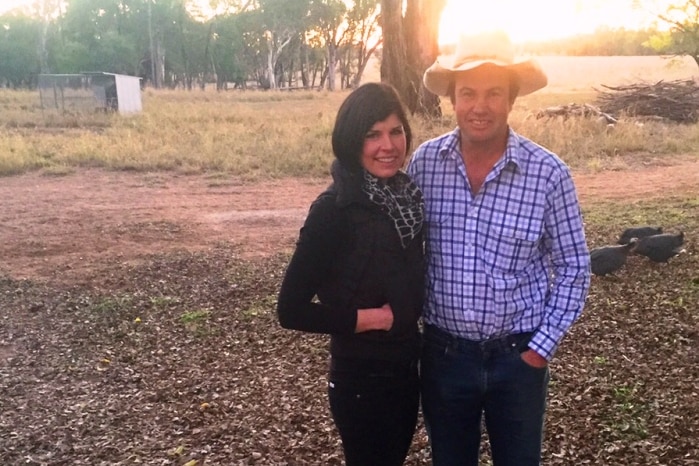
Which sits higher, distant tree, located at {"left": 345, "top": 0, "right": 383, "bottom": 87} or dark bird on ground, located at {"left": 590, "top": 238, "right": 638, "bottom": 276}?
distant tree, located at {"left": 345, "top": 0, "right": 383, "bottom": 87}

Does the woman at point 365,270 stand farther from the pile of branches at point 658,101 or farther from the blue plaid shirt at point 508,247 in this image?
the pile of branches at point 658,101

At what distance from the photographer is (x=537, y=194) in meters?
1.96

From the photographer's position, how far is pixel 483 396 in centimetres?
207

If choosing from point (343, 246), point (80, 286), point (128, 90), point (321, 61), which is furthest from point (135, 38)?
point (343, 246)

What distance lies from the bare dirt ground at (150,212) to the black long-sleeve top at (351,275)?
469cm

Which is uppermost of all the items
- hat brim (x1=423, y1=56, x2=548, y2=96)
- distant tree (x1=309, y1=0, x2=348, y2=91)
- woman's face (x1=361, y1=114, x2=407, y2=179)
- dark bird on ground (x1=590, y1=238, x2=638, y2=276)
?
distant tree (x1=309, y1=0, x2=348, y2=91)

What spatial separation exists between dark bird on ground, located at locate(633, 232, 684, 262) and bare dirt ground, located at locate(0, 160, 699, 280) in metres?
3.19

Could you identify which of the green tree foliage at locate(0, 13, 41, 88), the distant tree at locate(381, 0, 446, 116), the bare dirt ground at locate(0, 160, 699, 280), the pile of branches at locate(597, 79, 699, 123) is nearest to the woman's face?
the bare dirt ground at locate(0, 160, 699, 280)

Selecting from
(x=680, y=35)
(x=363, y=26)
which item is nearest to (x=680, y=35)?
(x=680, y=35)

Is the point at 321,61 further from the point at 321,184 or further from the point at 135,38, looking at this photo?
the point at 321,184

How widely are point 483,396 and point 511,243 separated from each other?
442mm

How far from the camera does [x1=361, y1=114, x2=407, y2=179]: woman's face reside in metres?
1.93

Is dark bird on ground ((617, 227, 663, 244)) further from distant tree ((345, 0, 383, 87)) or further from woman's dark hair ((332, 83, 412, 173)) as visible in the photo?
distant tree ((345, 0, 383, 87))

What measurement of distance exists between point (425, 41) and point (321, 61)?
40.4 m
